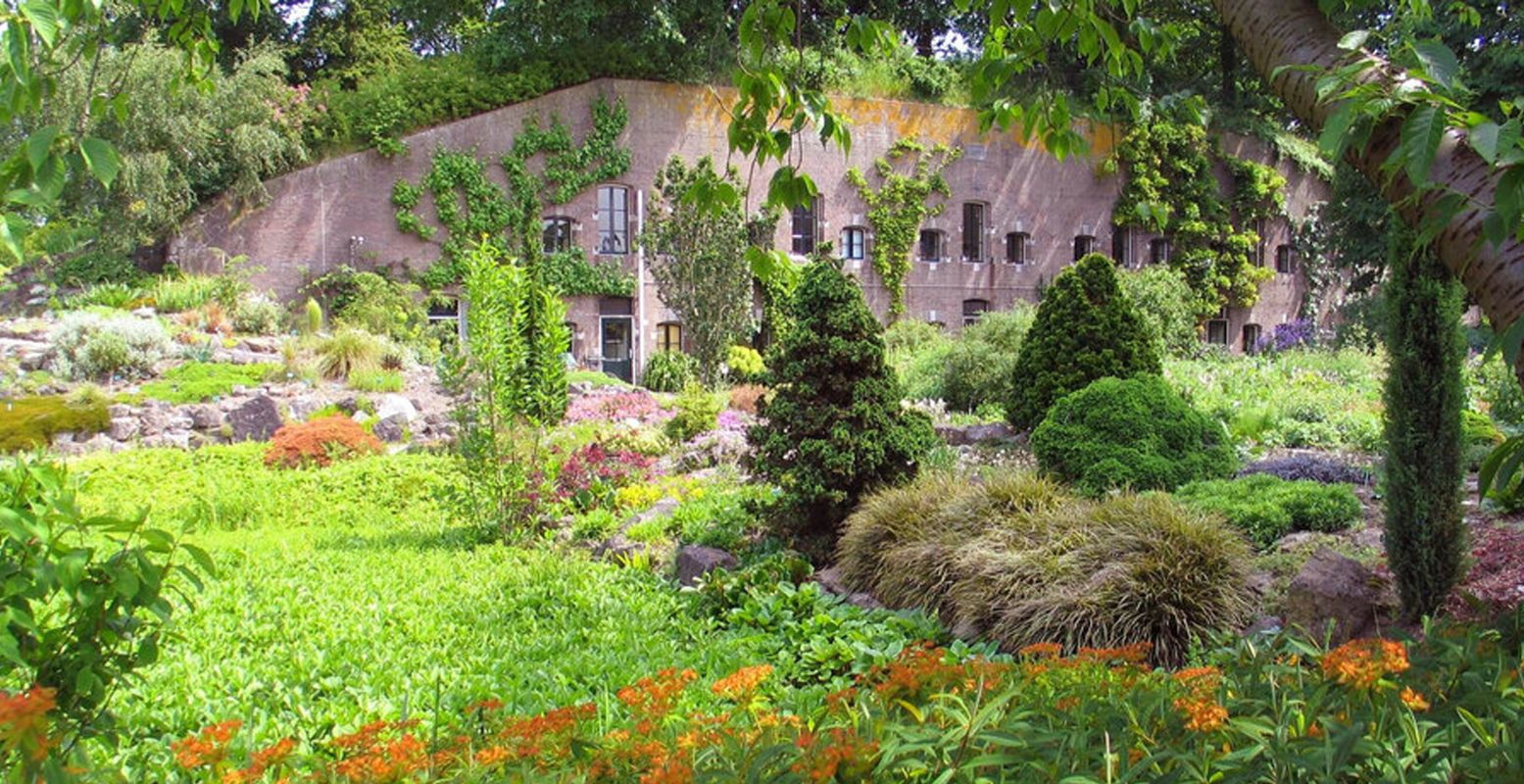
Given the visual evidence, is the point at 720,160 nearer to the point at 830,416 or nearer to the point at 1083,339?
the point at 1083,339

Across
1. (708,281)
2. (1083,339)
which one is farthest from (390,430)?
(1083,339)

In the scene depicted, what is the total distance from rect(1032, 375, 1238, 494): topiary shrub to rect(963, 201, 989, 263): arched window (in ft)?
67.7

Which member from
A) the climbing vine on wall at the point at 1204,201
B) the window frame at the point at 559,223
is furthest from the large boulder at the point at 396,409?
the climbing vine on wall at the point at 1204,201

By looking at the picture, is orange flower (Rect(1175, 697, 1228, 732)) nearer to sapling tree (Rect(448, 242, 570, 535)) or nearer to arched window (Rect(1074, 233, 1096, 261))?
sapling tree (Rect(448, 242, 570, 535))

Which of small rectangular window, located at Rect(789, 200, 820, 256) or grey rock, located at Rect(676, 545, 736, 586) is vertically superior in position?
small rectangular window, located at Rect(789, 200, 820, 256)

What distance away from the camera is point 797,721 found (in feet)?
6.41

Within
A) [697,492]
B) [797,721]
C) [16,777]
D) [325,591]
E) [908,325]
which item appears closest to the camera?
[16,777]

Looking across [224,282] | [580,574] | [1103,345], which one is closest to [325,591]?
[580,574]

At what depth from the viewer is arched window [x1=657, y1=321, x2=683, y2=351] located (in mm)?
24661

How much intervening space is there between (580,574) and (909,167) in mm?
22477

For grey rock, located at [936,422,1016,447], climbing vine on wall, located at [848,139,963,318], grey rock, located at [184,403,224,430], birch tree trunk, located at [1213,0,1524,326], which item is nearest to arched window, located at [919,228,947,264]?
climbing vine on wall, located at [848,139,963,318]

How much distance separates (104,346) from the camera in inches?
621

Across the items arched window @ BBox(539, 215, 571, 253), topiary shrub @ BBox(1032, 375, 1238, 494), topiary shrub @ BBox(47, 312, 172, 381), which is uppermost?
arched window @ BBox(539, 215, 571, 253)

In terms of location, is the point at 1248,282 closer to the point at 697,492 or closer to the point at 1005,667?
the point at 697,492
